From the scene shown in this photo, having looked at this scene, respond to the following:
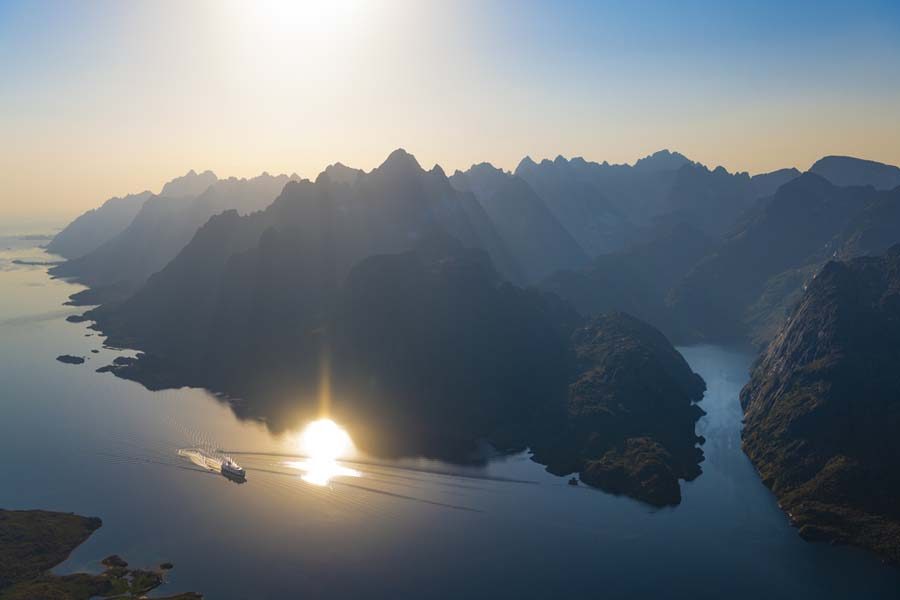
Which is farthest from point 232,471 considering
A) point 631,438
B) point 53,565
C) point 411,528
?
point 631,438

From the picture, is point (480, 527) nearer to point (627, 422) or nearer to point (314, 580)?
point (314, 580)

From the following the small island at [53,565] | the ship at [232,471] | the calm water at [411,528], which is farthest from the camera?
the ship at [232,471]

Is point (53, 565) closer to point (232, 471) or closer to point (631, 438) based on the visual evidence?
point (232, 471)

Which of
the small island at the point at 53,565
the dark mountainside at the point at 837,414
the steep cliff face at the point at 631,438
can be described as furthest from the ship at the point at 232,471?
the dark mountainside at the point at 837,414

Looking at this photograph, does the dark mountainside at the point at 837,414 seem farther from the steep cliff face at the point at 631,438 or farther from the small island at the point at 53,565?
the small island at the point at 53,565

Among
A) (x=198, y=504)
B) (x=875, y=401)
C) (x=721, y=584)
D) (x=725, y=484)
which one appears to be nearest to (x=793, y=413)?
(x=875, y=401)

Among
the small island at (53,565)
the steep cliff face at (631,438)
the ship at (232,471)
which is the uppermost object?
the steep cliff face at (631,438)
